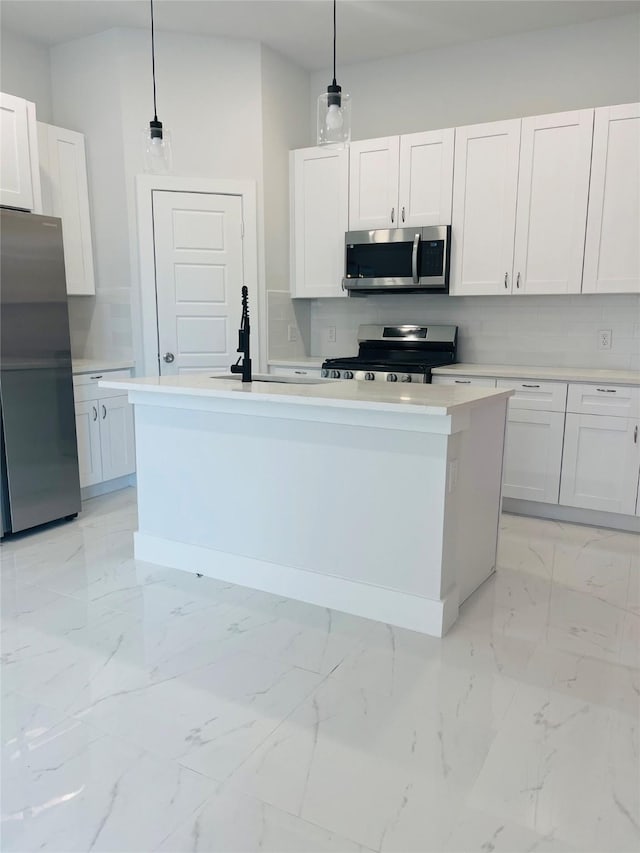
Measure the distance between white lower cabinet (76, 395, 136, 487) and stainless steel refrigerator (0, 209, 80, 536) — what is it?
0.86 ft

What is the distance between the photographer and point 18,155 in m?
3.60

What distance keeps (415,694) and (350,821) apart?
1.94 ft

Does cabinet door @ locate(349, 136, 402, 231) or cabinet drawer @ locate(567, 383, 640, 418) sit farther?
cabinet door @ locate(349, 136, 402, 231)

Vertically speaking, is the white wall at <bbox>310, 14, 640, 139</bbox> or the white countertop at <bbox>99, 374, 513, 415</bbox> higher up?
the white wall at <bbox>310, 14, 640, 139</bbox>

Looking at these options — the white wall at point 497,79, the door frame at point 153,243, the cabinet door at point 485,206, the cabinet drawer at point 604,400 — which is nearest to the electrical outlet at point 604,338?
the cabinet drawer at point 604,400

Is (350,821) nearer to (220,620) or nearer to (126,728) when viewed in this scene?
(126,728)

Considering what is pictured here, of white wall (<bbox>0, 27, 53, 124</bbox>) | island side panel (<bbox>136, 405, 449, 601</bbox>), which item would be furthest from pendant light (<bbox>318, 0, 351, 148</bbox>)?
white wall (<bbox>0, 27, 53, 124</bbox>)

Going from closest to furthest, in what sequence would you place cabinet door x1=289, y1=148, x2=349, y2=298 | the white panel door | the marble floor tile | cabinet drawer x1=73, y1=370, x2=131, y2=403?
1. the marble floor tile
2. cabinet drawer x1=73, y1=370, x2=131, y2=403
3. the white panel door
4. cabinet door x1=289, y1=148, x2=349, y2=298

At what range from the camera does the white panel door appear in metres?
4.33

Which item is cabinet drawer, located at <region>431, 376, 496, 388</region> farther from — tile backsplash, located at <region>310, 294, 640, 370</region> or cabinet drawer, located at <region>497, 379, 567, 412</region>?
tile backsplash, located at <region>310, 294, 640, 370</region>

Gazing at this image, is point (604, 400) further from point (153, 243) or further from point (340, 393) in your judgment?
point (153, 243)

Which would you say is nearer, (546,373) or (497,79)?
(546,373)

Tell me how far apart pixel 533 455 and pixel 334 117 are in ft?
7.86

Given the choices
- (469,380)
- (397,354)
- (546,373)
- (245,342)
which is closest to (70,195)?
(245,342)
